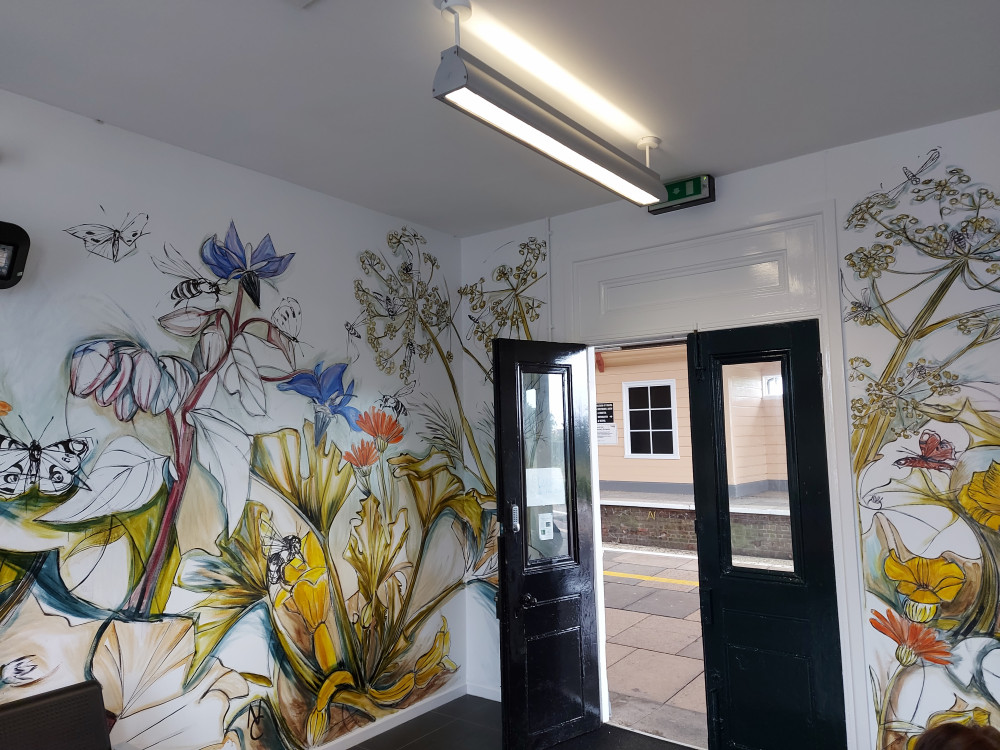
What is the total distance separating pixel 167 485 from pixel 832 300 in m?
3.18

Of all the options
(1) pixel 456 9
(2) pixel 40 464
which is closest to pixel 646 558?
(2) pixel 40 464

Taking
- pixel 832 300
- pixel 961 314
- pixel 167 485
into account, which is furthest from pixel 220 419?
pixel 961 314

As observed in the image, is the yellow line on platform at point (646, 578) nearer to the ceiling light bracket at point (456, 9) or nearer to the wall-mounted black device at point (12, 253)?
the ceiling light bracket at point (456, 9)

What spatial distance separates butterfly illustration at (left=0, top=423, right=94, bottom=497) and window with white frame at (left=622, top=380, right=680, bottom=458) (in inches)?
298

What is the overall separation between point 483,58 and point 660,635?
4.70 m

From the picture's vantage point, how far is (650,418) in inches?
366

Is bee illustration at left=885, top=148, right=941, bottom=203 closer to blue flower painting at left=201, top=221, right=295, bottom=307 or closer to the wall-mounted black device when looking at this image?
blue flower painting at left=201, top=221, right=295, bottom=307

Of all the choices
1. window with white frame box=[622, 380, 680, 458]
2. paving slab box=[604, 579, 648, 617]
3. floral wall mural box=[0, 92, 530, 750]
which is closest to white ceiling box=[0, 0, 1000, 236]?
floral wall mural box=[0, 92, 530, 750]

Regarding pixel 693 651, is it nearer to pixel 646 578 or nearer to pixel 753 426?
pixel 646 578

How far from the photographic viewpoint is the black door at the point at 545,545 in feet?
11.4

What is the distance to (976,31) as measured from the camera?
226cm

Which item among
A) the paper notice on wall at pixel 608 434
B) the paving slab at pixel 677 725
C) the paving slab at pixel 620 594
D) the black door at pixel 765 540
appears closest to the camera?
the black door at pixel 765 540

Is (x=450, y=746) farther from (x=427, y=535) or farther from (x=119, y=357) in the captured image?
(x=119, y=357)

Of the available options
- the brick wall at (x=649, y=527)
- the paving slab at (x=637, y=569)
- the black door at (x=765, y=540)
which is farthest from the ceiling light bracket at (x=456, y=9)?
the brick wall at (x=649, y=527)
